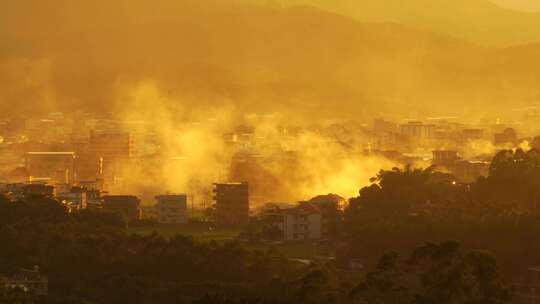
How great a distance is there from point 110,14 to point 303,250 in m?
79.3

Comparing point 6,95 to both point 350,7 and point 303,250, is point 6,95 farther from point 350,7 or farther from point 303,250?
point 303,250

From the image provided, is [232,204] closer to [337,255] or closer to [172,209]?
[172,209]

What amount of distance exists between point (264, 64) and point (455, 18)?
1874 centimetres

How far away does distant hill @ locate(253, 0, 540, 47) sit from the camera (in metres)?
106

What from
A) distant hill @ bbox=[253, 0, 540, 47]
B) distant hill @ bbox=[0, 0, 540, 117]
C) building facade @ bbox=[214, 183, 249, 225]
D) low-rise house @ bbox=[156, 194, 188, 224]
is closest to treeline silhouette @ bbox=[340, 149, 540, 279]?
building facade @ bbox=[214, 183, 249, 225]

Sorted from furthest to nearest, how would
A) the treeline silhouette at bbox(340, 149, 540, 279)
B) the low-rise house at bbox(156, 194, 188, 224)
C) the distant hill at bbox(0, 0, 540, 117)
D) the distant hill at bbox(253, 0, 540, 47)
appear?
the distant hill at bbox(253, 0, 540, 47), the distant hill at bbox(0, 0, 540, 117), the low-rise house at bbox(156, 194, 188, 224), the treeline silhouette at bbox(340, 149, 540, 279)

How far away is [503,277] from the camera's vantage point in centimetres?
2070

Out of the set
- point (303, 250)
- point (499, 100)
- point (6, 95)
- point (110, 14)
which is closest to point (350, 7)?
point (110, 14)

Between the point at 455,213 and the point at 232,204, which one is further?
the point at 232,204

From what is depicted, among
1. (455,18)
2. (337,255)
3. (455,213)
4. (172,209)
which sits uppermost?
(455,18)

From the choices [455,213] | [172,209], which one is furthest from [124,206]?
[455,213]

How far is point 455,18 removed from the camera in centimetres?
11056

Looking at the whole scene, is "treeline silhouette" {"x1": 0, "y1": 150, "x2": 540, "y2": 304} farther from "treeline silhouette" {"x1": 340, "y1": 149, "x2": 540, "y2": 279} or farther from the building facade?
the building facade

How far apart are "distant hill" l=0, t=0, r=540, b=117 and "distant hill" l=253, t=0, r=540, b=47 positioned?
5.26 metres
